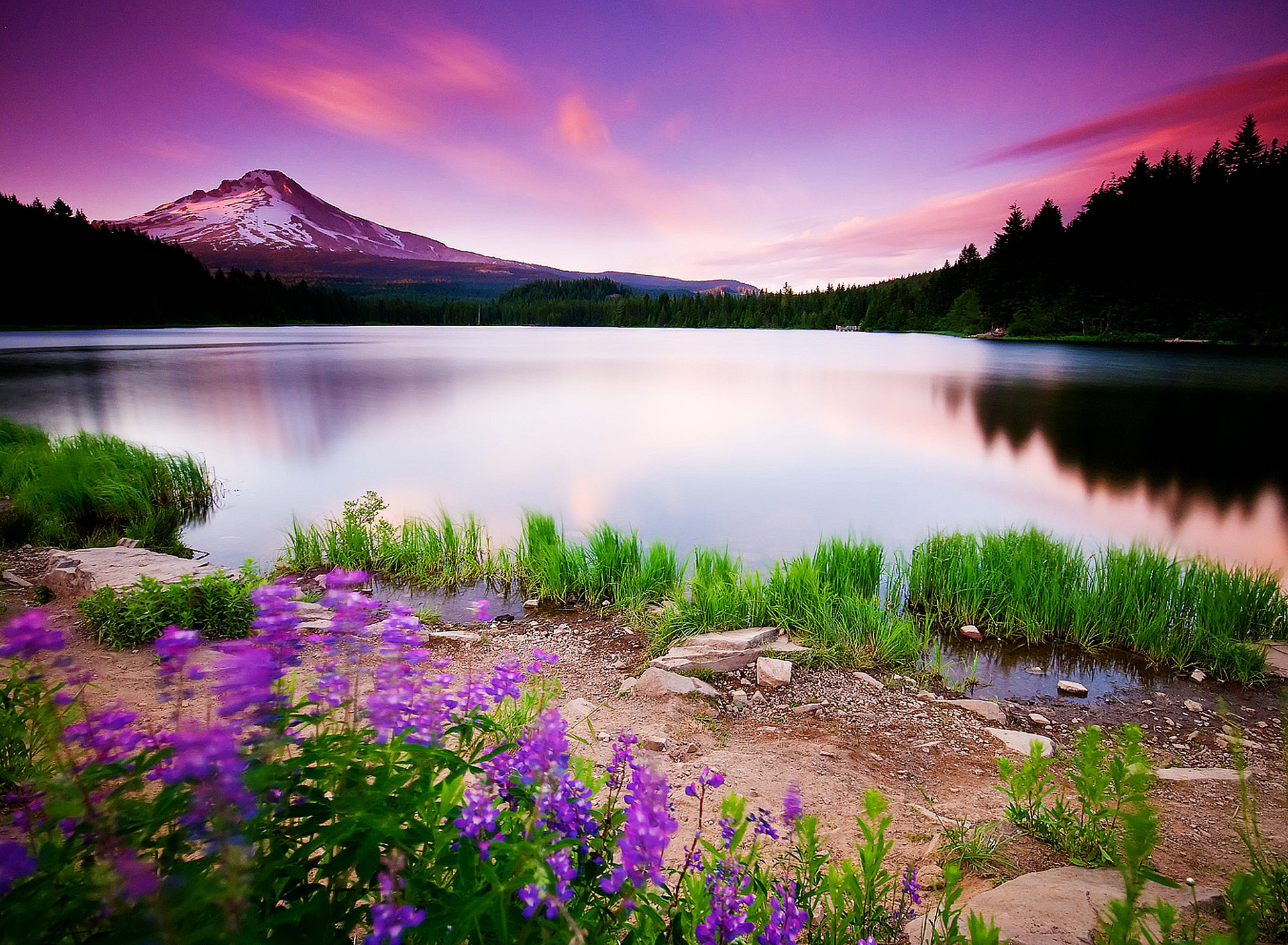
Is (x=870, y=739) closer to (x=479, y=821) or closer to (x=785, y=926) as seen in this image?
(x=785, y=926)

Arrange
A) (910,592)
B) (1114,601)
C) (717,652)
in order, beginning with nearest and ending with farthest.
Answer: (717,652), (1114,601), (910,592)

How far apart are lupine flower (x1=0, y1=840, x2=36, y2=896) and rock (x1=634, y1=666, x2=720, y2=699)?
16.2 feet

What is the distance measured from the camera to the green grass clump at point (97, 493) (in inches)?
422

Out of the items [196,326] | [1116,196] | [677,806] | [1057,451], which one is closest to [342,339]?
[196,326]

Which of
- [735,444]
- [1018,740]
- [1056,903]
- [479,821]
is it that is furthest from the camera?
[735,444]

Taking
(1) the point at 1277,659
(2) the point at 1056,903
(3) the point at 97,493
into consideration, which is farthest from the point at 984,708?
(3) the point at 97,493

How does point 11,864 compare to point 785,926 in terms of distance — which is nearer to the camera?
point 11,864

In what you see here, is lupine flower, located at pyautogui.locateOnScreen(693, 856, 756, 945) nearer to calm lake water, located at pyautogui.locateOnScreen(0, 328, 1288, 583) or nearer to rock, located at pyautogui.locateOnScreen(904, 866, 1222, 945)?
rock, located at pyautogui.locateOnScreen(904, 866, 1222, 945)

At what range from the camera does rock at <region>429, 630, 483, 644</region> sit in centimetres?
718

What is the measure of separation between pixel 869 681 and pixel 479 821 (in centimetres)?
545

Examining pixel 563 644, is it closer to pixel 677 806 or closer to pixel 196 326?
pixel 677 806

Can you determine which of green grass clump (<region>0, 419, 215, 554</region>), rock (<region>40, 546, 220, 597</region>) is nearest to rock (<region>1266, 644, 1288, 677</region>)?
rock (<region>40, 546, 220, 597</region>)

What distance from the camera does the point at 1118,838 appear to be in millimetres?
3414

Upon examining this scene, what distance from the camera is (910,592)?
8.88m
